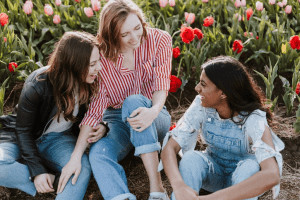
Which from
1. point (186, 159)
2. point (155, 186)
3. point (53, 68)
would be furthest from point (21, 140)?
point (186, 159)

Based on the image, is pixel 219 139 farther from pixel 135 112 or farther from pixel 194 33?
pixel 194 33

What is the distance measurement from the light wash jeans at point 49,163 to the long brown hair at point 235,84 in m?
0.92

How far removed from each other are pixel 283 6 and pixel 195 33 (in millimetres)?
1271

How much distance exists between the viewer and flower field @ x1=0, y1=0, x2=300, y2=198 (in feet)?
10.9

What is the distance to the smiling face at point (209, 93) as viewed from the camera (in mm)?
2252

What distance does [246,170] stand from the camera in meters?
2.11

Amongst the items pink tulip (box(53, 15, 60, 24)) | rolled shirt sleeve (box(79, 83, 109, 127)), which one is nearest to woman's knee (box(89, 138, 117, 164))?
rolled shirt sleeve (box(79, 83, 109, 127))

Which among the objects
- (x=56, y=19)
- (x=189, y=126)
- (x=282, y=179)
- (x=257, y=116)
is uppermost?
(x=56, y=19)

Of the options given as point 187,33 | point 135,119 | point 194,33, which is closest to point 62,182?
point 135,119

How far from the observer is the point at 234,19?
367 cm

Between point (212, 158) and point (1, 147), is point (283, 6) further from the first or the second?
point (1, 147)

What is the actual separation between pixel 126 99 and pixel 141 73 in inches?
13.4

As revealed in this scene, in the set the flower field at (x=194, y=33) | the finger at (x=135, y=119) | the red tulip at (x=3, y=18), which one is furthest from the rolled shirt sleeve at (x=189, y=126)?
the red tulip at (x=3, y=18)

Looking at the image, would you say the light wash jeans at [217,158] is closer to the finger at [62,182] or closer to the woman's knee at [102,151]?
the woman's knee at [102,151]
